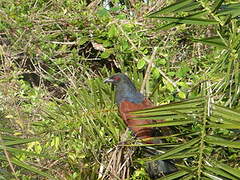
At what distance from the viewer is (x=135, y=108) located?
10.6 ft

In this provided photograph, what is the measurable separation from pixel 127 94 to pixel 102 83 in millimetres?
314

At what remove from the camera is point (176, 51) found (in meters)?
3.83

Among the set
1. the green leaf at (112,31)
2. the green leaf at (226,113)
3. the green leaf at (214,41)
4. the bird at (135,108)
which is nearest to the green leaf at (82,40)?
the green leaf at (112,31)

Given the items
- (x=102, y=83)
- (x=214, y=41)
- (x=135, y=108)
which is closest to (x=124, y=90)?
(x=135, y=108)

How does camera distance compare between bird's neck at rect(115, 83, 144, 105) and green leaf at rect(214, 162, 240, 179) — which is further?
bird's neck at rect(115, 83, 144, 105)

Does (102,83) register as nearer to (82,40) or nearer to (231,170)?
(82,40)

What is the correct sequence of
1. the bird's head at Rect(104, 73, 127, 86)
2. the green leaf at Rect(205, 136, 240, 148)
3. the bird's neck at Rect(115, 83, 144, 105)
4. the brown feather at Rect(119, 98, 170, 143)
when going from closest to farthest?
the green leaf at Rect(205, 136, 240, 148)
the brown feather at Rect(119, 98, 170, 143)
the bird's neck at Rect(115, 83, 144, 105)
the bird's head at Rect(104, 73, 127, 86)

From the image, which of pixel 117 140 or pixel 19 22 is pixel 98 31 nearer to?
pixel 19 22

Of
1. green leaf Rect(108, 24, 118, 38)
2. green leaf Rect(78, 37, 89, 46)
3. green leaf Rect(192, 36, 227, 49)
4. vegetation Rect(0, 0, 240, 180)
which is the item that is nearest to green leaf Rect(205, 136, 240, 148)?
vegetation Rect(0, 0, 240, 180)

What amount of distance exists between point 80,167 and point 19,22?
1771 millimetres

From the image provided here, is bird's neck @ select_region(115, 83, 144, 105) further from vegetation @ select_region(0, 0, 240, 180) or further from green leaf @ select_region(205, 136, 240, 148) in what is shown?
green leaf @ select_region(205, 136, 240, 148)

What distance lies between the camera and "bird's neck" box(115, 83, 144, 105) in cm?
324

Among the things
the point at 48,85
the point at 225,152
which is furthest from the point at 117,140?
the point at 48,85

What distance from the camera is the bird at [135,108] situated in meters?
2.75
